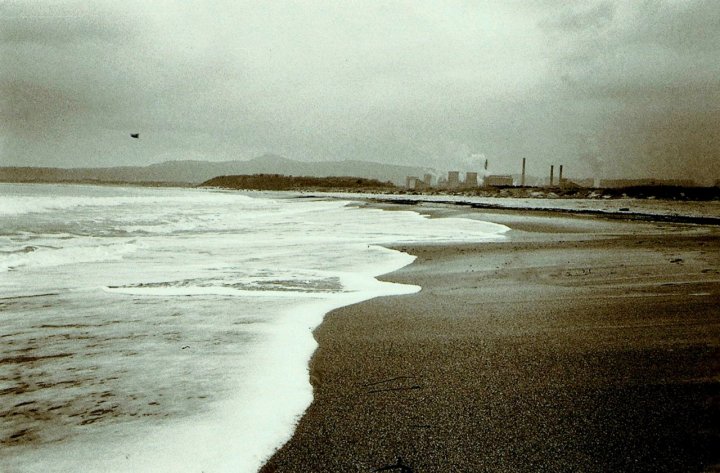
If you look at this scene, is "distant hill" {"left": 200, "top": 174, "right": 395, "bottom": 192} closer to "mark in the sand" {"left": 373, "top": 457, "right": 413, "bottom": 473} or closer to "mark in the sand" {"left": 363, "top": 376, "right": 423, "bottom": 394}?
"mark in the sand" {"left": 363, "top": 376, "right": 423, "bottom": 394}

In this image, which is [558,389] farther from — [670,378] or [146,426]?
[146,426]

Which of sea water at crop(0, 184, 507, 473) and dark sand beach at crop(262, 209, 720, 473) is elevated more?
dark sand beach at crop(262, 209, 720, 473)

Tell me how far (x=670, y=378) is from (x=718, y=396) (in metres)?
0.27

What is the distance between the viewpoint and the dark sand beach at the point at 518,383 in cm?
211

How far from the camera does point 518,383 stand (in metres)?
2.83

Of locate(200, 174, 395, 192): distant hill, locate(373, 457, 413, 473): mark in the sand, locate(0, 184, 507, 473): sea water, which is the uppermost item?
locate(200, 174, 395, 192): distant hill

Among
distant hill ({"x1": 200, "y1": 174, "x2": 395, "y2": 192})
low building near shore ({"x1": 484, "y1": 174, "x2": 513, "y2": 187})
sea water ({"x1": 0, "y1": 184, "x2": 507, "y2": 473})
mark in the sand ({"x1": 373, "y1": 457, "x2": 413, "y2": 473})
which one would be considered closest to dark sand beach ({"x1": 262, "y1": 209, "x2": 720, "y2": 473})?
mark in the sand ({"x1": 373, "y1": 457, "x2": 413, "y2": 473})

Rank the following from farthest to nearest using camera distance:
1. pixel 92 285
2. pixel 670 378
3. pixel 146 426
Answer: pixel 92 285
pixel 670 378
pixel 146 426

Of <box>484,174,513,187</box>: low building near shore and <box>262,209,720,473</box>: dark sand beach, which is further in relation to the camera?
<box>484,174,513,187</box>: low building near shore

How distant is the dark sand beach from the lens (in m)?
2.11

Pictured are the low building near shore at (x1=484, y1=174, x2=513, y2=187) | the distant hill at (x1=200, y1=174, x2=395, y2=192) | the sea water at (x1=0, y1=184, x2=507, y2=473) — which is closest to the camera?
the sea water at (x1=0, y1=184, x2=507, y2=473)

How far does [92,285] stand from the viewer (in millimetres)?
6113

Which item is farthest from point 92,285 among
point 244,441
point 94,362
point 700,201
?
point 700,201

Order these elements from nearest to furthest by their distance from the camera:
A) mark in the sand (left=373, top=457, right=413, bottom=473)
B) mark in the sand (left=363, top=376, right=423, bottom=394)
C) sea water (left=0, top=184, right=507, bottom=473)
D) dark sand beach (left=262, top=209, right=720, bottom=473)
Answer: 1. mark in the sand (left=373, top=457, right=413, bottom=473)
2. dark sand beach (left=262, top=209, right=720, bottom=473)
3. sea water (left=0, top=184, right=507, bottom=473)
4. mark in the sand (left=363, top=376, right=423, bottom=394)
